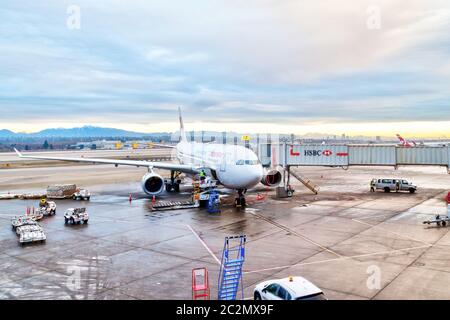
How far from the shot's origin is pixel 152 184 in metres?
38.1

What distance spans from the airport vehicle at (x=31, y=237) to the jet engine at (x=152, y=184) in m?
15.1

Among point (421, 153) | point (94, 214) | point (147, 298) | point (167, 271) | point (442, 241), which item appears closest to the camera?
point (147, 298)

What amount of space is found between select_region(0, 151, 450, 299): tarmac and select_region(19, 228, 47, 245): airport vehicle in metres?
0.37

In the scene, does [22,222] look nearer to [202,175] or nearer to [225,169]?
[225,169]

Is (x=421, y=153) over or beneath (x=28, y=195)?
over

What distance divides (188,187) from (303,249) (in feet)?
96.0

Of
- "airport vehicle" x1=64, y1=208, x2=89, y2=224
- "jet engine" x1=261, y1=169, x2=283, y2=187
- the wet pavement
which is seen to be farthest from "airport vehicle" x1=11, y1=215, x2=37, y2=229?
"jet engine" x1=261, y1=169, x2=283, y2=187

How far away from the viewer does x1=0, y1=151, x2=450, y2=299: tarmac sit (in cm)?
1518

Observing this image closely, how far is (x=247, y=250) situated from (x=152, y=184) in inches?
762

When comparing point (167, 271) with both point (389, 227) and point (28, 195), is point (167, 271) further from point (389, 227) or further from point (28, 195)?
point (28, 195)

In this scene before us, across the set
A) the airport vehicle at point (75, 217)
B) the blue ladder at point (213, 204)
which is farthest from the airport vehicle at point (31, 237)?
the blue ladder at point (213, 204)

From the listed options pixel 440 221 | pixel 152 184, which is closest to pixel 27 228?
pixel 152 184
